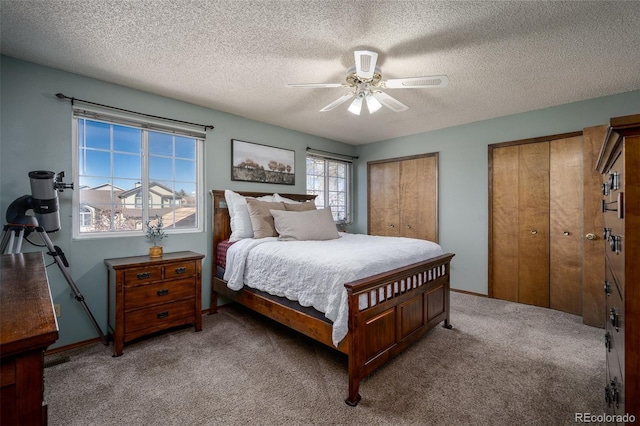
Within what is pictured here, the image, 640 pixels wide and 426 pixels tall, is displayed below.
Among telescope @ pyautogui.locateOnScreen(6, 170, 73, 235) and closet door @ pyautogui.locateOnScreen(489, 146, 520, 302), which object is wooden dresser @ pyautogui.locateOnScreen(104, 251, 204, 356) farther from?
closet door @ pyautogui.locateOnScreen(489, 146, 520, 302)

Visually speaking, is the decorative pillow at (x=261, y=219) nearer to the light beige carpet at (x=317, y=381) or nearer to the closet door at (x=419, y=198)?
the light beige carpet at (x=317, y=381)

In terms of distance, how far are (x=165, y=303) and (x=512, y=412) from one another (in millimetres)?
2836

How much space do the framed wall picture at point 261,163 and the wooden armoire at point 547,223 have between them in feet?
9.69

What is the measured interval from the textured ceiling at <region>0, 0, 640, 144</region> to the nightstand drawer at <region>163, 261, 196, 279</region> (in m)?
1.81

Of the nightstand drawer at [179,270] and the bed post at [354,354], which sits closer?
the bed post at [354,354]

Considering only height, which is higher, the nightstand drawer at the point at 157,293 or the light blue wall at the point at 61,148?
the light blue wall at the point at 61,148

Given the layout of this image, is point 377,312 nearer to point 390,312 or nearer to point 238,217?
point 390,312

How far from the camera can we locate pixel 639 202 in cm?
82

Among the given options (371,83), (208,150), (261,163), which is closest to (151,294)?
(208,150)

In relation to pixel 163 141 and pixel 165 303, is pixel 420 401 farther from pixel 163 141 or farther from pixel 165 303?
pixel 163 141

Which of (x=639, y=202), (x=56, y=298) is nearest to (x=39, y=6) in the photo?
(x=56, y=298)

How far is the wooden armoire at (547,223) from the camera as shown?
2992mm

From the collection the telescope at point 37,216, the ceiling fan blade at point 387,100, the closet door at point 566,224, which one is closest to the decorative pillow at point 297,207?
the ceiling fan blade at point 387,100

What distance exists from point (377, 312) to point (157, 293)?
79.7 inches
